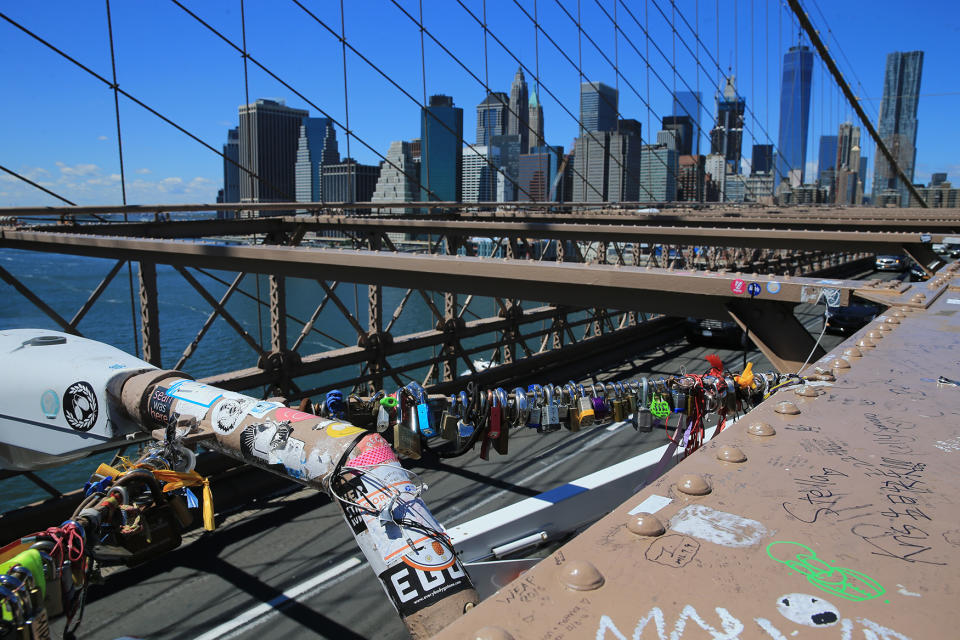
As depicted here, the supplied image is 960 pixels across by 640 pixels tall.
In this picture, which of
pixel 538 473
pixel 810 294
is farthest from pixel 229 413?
pixel 538 473

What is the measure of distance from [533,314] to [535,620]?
53.7ft

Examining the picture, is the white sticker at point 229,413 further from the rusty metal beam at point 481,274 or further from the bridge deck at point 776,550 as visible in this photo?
the rusty metal beam at point 481,274

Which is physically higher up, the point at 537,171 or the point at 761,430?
the point at 537,171

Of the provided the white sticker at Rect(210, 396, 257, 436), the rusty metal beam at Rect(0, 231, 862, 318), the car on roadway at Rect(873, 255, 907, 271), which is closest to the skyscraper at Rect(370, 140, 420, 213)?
the rusty metal beam at Rect(0, 231, 862, 318)

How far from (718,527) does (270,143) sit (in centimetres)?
1973

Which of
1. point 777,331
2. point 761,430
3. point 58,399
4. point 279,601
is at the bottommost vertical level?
point 279,601

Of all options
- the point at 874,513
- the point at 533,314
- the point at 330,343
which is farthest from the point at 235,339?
the point at 874,513

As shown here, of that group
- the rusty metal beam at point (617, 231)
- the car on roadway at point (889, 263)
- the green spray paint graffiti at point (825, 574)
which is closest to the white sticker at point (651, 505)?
the green spray paint graffiti at point (825, 574)

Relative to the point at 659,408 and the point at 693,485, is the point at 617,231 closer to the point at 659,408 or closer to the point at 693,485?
the point at 659,408

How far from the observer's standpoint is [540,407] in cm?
493

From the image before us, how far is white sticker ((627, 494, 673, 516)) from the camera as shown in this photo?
6.03ft

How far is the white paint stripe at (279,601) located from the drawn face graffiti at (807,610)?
7.08 meters

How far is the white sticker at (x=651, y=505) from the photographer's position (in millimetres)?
1837

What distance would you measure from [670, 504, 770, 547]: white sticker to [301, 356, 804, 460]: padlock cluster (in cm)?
257
